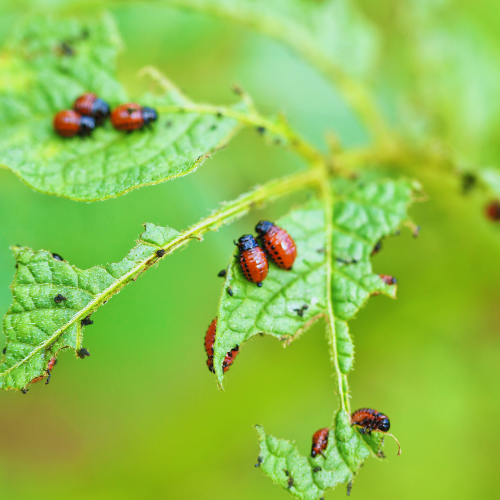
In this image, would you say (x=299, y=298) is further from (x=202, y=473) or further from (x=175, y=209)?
(x=202, y=473)

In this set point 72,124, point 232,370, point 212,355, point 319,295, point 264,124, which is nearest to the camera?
point 212,355

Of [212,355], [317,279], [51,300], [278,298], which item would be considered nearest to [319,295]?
[317,279]

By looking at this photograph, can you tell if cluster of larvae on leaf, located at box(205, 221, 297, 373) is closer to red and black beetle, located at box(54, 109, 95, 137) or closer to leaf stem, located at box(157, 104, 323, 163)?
leaf stem, located at box(157, 104, 323, 163)

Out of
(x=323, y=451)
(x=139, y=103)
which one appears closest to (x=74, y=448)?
(x=323, y=451)

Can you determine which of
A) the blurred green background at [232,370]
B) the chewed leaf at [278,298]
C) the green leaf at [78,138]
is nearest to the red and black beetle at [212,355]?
the chewed leaf at [278,298]

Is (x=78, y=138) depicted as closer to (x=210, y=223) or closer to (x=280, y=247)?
(x=210, y=223)

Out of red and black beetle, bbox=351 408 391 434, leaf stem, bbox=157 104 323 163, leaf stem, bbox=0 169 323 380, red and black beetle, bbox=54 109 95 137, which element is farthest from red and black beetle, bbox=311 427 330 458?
red and black beetle, bbox=54 109 95 137

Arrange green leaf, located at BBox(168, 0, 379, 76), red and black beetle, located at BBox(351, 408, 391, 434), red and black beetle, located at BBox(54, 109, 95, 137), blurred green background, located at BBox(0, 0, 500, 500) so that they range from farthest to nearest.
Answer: blurred green background, located at BBox(0, 0, 500, 500) → green leaf, located at BBox(168, 0, 379, 76) → red and black beetle, located at BBox(54, 109, 95, 137) → red and black beetle, located at BBox(351, 408, 391, 434)
